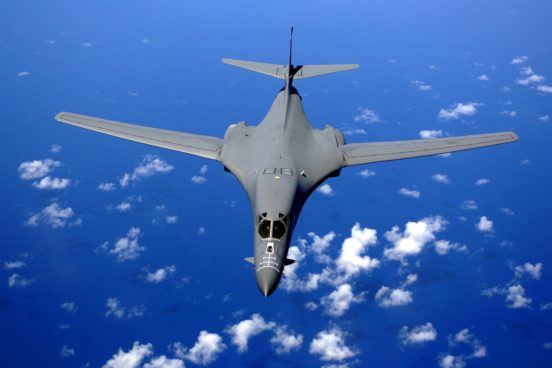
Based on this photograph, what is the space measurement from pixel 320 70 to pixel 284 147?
34.2 feet

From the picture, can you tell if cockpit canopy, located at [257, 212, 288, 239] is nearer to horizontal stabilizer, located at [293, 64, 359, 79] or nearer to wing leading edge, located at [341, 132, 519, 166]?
wing leading edge, located at [341, 132, 519, 166]

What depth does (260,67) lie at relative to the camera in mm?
40188

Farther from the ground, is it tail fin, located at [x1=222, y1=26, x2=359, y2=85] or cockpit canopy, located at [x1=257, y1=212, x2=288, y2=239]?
tail fin, located at [x1=222, y1=26, x2=359, y2=85]

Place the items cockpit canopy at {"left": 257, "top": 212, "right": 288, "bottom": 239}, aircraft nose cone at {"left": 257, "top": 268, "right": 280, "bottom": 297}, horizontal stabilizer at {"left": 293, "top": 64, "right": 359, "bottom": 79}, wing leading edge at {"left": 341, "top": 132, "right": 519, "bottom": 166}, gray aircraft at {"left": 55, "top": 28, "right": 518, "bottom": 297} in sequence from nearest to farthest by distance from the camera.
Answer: aircraft nose cone at {"left": 257, "top": 268, "right": 280, "bottom": 297}
cockpit canopy at {"left": 257, "top": 212, "right": 288, "bottom": 239}
gray aircraft at {"left": 55, "top": 28, "right": 518, "bottom": 297}
wing leading edge at {"left": 341, "top": 132, "right": 519, "bottom": 166}
horizontal stabilizer at {"left": 293, "top": 64, "right": 359, "bottom": 79}

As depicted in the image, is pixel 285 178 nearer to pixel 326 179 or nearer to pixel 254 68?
pixel 326 179

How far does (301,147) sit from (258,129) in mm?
3645

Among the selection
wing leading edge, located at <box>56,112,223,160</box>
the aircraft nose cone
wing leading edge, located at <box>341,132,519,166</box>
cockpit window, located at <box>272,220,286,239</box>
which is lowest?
the aircraft nose cone

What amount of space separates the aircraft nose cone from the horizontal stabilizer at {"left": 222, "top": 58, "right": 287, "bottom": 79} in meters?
18.6

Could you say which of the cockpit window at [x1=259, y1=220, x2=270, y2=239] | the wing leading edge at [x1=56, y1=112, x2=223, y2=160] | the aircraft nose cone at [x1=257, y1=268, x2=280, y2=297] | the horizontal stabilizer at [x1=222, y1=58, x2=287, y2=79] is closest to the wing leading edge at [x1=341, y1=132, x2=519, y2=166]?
the wing leading edge at [x1=56, y1=112, x2=223, y2=160]

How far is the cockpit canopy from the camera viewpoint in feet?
83.8

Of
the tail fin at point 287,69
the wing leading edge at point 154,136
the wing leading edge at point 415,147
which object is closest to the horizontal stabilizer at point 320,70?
the tail fin at point 287,69

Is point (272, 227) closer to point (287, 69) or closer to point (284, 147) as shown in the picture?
point (284, 147)

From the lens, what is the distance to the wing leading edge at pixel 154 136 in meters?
33.7

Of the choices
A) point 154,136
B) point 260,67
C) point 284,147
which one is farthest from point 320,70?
point 154,136
